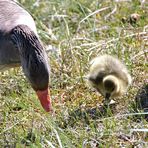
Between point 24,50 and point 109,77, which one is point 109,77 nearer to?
point 109,77

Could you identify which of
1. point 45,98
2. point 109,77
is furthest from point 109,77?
point 45,98

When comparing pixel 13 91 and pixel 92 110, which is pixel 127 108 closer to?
pixel 92 110

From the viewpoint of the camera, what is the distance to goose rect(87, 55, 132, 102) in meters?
3.71

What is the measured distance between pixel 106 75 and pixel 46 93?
14.7 inches

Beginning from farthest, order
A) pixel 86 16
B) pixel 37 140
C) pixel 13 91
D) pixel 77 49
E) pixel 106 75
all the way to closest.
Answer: pixel 86 16, pixel 77 49, pixel 13 91, pixel 106 75, pixel 37 140

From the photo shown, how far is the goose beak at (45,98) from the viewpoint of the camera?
11.7 ft

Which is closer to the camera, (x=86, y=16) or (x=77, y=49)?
(x=77, y=49)

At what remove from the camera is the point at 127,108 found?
377 cm

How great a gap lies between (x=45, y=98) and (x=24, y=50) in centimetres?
27

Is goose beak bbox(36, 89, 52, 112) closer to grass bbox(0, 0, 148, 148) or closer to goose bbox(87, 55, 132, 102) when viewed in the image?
grass bbox(0, 0, 148, 148)

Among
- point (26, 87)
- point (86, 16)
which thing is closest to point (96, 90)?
point (26, 87)

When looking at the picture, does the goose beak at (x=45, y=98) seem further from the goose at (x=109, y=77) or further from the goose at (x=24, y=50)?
the goose at (x=109, y=77)

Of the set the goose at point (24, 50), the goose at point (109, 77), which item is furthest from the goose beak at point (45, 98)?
the goose at point (109, 77)

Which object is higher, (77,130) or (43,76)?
(43,76)
